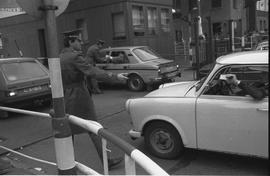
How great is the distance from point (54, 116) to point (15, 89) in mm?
6318

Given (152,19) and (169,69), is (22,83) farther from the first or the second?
(152,19)

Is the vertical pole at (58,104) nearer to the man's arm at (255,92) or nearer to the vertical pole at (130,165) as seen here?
the vertical pole at (130,165)

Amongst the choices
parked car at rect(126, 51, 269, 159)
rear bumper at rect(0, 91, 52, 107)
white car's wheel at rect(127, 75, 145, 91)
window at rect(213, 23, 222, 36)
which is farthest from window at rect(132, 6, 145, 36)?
window at rect(213, 23, 222, 36)

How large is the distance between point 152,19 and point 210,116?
16.0m

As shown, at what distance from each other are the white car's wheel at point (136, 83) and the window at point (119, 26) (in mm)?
6938

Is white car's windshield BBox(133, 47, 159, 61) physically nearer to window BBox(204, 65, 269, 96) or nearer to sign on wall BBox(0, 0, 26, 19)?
sign on wall BBox(0, 0, 26, 19)

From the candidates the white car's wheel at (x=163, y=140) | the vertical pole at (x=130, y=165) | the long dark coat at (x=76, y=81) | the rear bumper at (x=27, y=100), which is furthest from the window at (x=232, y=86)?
the rear bumper at (x=27, y=100)

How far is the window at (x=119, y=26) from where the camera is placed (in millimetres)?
18344

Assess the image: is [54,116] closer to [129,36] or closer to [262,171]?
[262,171]

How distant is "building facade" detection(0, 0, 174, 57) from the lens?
1828cm

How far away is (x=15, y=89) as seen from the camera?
9117mm

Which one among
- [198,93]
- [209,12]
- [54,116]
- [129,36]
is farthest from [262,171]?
[209,12]

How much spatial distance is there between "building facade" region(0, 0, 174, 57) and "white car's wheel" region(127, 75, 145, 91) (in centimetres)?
630

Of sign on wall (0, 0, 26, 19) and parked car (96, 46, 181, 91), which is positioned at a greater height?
sign on wall (0, 0, 26, 19)
